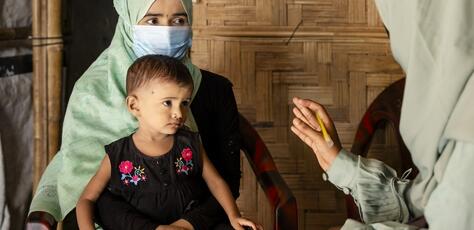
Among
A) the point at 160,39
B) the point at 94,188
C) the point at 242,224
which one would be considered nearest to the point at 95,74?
the point at 160,39

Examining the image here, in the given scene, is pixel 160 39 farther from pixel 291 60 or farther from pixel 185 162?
pixel 291 60

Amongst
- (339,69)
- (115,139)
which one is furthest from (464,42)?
(339,69)

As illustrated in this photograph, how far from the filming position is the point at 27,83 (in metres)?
2.10

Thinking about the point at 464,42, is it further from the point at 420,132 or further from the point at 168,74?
the point at 168,74

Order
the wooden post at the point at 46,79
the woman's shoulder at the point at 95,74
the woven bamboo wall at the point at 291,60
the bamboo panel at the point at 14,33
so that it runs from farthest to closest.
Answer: the woven bamboo wall at the point at 291,60
the wooden post at the point at 46,79
the bamboo panel at the point at 14,33
the woman's shoulder at the point at 95,74

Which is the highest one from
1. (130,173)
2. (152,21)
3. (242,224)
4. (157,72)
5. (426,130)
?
(152,21)

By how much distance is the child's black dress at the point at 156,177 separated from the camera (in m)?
1.47

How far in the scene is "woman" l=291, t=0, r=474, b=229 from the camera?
125 cm

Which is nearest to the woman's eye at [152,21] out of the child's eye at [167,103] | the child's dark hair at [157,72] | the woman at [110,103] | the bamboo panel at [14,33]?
the woman at [110,103]

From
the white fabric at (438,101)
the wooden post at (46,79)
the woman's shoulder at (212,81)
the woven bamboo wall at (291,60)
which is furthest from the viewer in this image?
the woven bamboo wall at (291,60)

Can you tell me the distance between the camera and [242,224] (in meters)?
1.46

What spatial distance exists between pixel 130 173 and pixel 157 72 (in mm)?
233

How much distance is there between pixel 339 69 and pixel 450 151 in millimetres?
1073

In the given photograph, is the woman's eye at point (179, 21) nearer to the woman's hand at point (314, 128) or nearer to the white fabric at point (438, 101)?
the woman's hand at point (314, 128)
